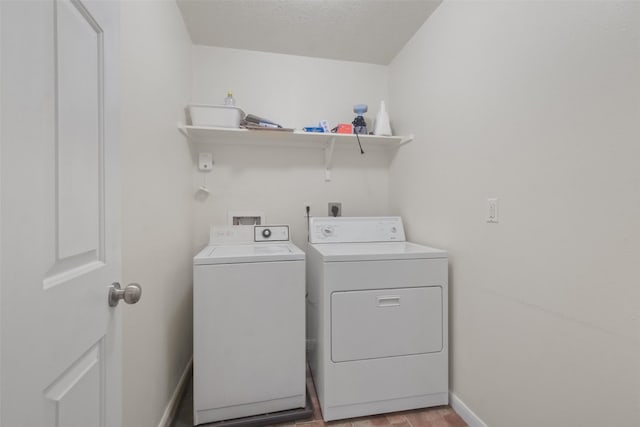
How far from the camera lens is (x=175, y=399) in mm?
1513

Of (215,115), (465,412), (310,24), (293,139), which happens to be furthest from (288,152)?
(465,412)

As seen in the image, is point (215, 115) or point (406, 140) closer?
point (215, 115)

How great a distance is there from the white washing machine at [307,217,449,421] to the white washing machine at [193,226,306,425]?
0.16 meters

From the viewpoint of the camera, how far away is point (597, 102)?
0.85 m

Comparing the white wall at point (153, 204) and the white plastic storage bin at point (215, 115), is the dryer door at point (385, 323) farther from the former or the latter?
the white plastic storage bin at point (215, 115)

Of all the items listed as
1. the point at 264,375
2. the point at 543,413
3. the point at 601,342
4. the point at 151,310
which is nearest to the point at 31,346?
the point at 151,310

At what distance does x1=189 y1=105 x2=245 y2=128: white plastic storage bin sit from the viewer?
179cm

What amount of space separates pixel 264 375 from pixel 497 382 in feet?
3.73

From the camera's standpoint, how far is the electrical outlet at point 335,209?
87.0 inches

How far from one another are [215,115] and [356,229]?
127cm

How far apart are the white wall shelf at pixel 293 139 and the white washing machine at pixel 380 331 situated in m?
0.94

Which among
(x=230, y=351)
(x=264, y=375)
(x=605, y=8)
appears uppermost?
(x=605, y=8)

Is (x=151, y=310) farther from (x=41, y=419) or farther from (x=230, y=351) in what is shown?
(x=41, y=419)

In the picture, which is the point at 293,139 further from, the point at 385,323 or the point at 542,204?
the point at 542,204
